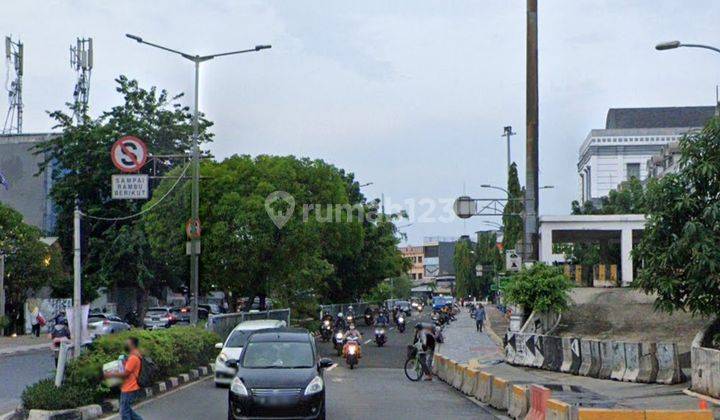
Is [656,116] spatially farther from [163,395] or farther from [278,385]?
[278,385]

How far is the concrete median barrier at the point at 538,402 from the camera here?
46.6 feet

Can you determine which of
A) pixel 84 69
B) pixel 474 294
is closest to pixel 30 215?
pixel 84 69

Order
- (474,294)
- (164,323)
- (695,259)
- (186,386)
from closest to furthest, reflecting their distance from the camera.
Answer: (695,259)
(186,386)
(164,323)
(474,294)

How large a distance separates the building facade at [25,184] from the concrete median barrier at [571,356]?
45042mm

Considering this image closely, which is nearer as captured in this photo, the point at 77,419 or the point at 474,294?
the point at 77,419

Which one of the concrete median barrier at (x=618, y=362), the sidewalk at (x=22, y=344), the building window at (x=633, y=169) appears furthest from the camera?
the building window at (x=633, y=169)

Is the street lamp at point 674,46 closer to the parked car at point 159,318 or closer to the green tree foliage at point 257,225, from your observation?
the green tree foliage at point 257,225

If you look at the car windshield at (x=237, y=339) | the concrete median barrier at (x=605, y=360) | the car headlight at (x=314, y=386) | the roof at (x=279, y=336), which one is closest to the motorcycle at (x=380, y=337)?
the concrete median barrier at (x=605, y=360)

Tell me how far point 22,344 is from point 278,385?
30.6m

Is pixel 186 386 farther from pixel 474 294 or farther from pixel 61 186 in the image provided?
pixel 474 294

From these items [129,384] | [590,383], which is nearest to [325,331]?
[590,383]

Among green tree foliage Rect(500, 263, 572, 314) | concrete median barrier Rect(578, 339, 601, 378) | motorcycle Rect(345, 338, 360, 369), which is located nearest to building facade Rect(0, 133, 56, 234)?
motorcycle Rect(345, 338, 360, 369)

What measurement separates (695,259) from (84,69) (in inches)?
2201

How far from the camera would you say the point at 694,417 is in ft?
36.4
